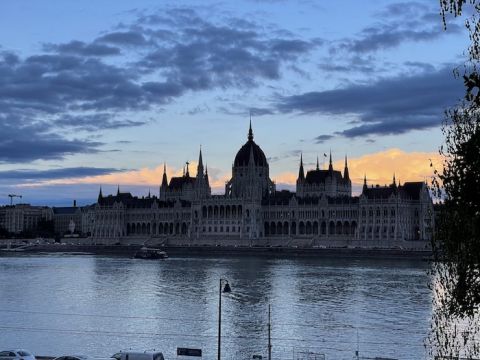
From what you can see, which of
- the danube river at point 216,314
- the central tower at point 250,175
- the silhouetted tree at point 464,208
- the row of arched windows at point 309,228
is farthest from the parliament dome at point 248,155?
the silhouetted tree at point 464,208

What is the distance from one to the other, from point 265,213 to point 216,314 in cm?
11637

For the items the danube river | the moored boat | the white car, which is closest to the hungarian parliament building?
the moored boat

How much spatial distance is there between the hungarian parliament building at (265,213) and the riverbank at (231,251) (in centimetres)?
652

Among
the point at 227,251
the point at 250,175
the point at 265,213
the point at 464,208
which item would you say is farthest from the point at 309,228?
the point at 464,208

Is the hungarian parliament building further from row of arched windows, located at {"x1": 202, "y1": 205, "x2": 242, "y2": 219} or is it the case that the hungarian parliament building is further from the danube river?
the danube river

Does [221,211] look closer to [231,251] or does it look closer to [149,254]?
[231,251]

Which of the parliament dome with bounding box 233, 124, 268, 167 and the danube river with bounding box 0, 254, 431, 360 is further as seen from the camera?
the parliament dome with bounding box 233, 124, 268, 167

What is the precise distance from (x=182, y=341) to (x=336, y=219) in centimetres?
11887

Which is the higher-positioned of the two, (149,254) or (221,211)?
(221,211)

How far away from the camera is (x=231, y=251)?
147125mm

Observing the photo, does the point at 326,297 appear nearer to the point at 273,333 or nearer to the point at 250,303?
the point at 250,303

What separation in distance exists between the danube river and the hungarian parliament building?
59.3 meters

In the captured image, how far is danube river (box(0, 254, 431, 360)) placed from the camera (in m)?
38.5

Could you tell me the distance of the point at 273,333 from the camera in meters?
43.0
